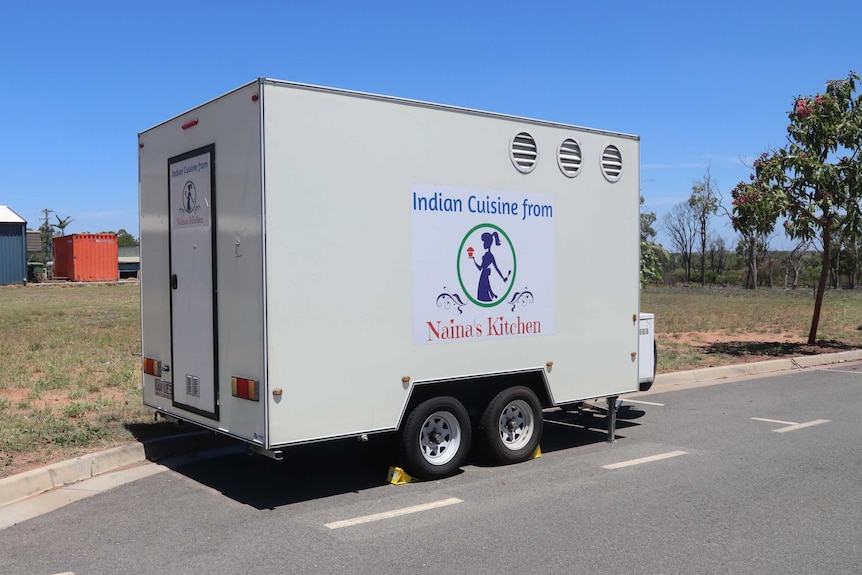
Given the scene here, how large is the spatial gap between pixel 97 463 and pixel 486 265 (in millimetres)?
3958

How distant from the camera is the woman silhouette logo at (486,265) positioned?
7.27m

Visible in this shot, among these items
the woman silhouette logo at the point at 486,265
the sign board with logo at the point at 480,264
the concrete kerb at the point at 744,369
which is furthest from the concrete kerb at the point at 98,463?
the concrete kerb at the point at 744,369

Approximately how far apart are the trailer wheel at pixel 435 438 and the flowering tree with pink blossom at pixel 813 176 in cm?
1155

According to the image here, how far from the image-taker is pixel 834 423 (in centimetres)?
981

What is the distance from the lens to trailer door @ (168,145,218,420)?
6816 mm

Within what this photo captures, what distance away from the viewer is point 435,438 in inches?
283

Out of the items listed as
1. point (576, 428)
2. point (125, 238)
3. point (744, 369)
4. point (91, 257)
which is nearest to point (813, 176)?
A: point (744, 369)

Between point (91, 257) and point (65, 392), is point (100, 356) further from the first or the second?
point (91, 257)

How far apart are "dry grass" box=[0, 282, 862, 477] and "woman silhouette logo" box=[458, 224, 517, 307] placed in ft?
11.7

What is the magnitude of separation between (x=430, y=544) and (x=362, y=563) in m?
0.57

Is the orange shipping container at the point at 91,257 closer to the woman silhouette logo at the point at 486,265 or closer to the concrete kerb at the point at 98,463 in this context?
the concrete kerb at the point at 98,463

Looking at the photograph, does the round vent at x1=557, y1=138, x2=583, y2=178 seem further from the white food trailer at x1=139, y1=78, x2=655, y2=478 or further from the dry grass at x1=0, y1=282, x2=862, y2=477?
the dry grass at x1=0, y1=282, x2=862, y2=477

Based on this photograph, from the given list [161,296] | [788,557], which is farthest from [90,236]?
[788,557]

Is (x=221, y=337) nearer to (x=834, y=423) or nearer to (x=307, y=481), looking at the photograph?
(x=307, y=481)
